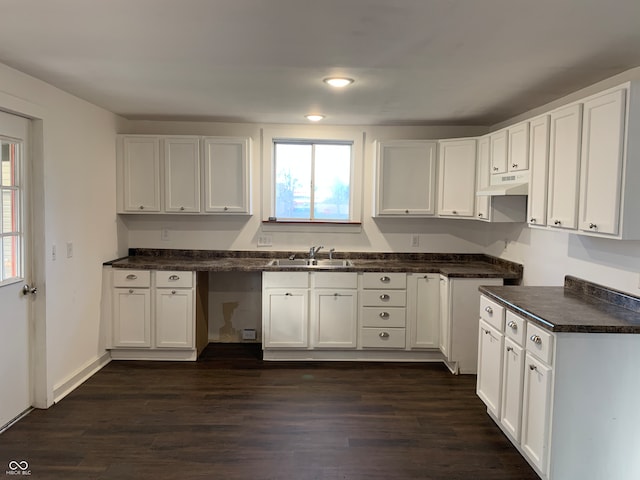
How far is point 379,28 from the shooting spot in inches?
81.7

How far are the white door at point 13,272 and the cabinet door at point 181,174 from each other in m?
1.43

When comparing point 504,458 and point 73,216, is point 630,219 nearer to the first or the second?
point 504,458

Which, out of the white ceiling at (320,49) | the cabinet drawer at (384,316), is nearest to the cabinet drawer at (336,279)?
the cabinet drawer at (384,316)

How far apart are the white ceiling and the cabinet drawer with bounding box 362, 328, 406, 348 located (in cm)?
205

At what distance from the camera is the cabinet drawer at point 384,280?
166 inches

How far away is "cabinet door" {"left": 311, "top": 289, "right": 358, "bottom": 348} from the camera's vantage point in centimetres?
424

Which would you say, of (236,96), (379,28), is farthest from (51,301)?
(379,28)

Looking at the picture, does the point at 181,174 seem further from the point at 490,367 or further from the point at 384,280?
the point at 490,367

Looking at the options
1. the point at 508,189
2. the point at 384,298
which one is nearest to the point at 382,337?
the point at 384,298

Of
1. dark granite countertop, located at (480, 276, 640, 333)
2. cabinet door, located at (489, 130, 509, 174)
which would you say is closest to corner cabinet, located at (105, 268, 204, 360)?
dark granite countertop, located at (480, 276, 640, 333)

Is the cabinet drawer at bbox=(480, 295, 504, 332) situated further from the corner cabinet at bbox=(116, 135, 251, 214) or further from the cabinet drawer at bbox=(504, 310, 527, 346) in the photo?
the corner cabinet at bbox=(116, 135, 251, 214)

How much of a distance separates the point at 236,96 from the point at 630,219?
2712 millimetres

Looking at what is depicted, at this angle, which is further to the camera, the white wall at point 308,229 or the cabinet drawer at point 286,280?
the white wall at point 308,229

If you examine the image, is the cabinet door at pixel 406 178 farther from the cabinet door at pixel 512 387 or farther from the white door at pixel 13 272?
the white door at pixel 13 272
